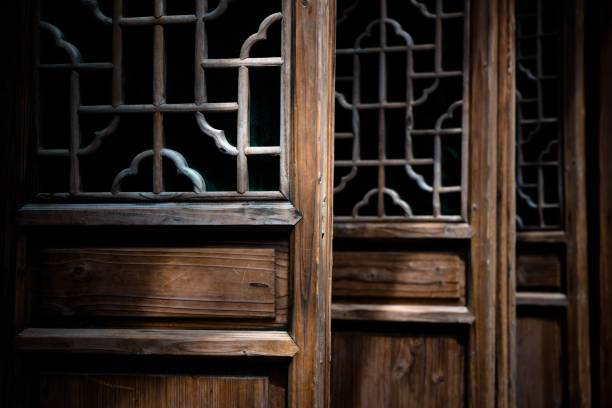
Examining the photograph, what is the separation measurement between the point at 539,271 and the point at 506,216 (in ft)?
2.59

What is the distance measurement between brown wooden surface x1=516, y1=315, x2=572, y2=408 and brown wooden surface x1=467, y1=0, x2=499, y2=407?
0.74m

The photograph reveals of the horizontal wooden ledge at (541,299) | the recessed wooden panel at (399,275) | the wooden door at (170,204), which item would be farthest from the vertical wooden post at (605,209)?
the wooden door at (170,204)

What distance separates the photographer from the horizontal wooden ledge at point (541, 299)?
2.07 meters

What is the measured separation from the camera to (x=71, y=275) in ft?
3.51

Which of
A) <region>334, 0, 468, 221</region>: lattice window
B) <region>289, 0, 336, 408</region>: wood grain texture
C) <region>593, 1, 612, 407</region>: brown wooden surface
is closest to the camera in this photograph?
<region>289, 0, 336, 408</region>: wood grain texture

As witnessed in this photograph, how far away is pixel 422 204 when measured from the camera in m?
1.67

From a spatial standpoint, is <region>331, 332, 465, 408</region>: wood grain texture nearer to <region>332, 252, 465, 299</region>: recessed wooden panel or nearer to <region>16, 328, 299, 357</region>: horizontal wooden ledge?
<region>332, 252, 465, 299</region>: recessed wooden panel

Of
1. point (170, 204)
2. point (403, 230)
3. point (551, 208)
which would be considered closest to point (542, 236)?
point (551, 208)

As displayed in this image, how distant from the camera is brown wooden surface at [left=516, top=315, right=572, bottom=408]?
210cm

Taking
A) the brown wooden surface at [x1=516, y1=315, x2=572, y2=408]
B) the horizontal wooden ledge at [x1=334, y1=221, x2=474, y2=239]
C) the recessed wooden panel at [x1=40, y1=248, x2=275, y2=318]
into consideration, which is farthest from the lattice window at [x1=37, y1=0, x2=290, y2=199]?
the brown wooden surface at [x1=516, y1=315, x2=572, y2=408]

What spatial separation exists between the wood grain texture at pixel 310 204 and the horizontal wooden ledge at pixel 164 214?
0.17ft

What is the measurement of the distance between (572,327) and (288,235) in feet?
5.43

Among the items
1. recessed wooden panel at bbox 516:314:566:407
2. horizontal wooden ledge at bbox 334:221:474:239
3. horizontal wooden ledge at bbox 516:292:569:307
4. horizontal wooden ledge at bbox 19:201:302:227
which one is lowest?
recessed wooden panel at bbox 516:314:566:407

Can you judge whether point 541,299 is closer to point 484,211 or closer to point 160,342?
point 484,211
